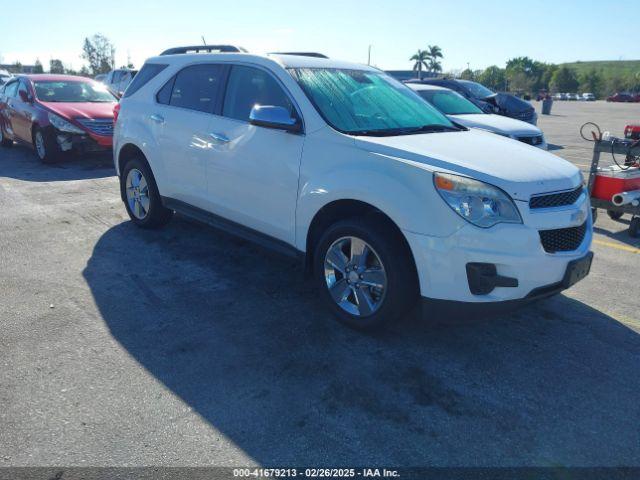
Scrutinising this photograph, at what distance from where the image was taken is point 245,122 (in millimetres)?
4312

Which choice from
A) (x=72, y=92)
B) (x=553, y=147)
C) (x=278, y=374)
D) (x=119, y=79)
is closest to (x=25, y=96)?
(x=72, y=92)

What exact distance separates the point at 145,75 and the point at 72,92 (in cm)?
633

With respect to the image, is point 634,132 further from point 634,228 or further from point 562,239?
point 562,239

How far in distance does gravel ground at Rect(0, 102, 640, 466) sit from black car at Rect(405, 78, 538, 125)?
1019 centimetres

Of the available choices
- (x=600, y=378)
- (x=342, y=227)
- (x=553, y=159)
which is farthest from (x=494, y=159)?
(x=600, y=378)

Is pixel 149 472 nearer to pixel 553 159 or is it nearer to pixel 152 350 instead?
pixel 152 350

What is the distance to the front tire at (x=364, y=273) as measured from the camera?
11.0 ft

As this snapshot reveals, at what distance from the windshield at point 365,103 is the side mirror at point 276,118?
226 mm

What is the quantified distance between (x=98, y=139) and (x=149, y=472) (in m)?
8.67

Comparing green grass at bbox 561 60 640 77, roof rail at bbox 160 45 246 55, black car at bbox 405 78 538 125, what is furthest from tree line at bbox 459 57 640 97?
roof rail at bbox 160 45 246 55

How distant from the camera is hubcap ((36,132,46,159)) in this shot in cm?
991

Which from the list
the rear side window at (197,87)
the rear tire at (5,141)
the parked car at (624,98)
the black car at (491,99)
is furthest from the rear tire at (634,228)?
the parked car at (624,98)

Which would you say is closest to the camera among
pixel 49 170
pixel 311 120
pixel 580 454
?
pixel 580 454

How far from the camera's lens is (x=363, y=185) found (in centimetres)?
339
